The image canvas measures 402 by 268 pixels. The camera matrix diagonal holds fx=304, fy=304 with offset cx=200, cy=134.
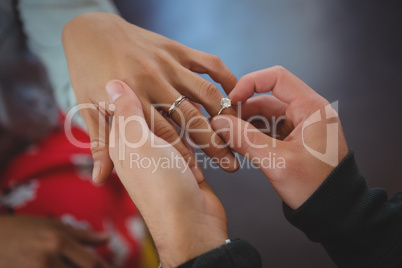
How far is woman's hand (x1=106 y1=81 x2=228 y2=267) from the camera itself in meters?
0.50

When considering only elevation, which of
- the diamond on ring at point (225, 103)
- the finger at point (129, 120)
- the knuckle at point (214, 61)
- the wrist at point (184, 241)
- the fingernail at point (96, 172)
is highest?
the knuckle at point (214, 61)

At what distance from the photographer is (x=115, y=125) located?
0.58 m

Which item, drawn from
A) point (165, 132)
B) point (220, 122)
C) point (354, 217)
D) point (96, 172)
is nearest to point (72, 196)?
point (96, 172)

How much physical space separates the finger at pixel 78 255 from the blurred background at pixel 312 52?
1.16 ft

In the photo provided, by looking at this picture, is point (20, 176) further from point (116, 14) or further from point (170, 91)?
point (116, 14)

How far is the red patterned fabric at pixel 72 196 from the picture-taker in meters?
0.70

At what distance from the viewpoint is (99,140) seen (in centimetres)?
74

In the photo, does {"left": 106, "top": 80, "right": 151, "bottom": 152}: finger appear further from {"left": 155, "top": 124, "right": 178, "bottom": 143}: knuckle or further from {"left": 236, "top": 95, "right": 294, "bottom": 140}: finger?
{"left": 236, "top": 95, "right": 294, "bottom": 140}: finger

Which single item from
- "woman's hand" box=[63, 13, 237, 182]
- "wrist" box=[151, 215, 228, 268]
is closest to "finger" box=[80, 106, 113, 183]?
A: "woman's hand" box=[63, 13, 237, 182]

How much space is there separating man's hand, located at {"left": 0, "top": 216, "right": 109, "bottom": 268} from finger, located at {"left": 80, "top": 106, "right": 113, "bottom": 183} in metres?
0.13

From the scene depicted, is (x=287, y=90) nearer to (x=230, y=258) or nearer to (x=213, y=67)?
(x=213, y=67)

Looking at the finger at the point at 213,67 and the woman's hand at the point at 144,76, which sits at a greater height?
the finger at the point at 213,67

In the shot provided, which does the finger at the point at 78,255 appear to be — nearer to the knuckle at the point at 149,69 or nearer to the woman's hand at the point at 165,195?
the woman's hand at the point at 165,195

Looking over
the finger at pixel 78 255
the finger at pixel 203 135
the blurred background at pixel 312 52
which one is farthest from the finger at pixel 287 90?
the finger at pixel 78 255
